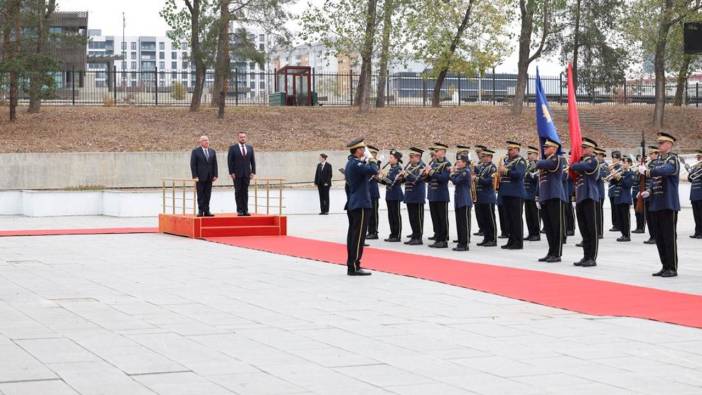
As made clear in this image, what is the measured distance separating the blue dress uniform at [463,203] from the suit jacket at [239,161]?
16.7ft

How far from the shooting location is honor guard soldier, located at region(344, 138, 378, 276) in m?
14.2

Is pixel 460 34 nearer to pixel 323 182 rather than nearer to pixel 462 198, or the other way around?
pixel 323 182

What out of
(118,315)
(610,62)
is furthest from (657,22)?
(118,315)

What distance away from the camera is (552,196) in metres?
16.3

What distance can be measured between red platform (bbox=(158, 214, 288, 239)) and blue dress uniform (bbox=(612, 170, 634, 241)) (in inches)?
254

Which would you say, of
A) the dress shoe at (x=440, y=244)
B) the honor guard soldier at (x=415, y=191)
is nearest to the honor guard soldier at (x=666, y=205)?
the dress shoe at (x=440, y=244)

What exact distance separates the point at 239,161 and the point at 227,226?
1.52 m

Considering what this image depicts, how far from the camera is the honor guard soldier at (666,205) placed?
13883 mm

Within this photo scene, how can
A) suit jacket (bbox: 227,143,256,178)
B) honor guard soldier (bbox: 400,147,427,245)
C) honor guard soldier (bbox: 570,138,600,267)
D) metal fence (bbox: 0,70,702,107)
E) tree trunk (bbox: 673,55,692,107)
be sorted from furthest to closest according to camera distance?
tree trunk (bbox: 673,55,692,107), metal fence (bbox: 0,70,702,107), suit jacket (bbox: 227,143,256,178), honor guard soldier (bbox: 400,147,427,245), honor guard soldier (bbox: 570,138,600,267)

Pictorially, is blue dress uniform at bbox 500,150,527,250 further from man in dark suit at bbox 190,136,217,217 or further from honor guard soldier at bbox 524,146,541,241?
man in dark suit at bbox 190,136,217,217

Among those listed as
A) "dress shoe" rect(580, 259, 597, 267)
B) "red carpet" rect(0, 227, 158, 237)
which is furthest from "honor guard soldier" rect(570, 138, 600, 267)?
"red carpet" rect(0, 227, 158, 237)

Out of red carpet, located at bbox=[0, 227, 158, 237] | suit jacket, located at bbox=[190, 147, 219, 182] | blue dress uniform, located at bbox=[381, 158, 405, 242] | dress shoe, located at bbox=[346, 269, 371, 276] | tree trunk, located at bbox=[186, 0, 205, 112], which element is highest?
tree trunk, located at bbox=[186, 0, 205, 112]

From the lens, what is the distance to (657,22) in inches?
1806

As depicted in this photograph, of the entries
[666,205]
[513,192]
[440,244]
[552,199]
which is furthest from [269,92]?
[666,205]
